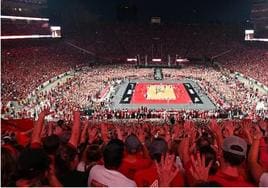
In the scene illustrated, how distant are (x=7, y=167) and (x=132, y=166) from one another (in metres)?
1.33

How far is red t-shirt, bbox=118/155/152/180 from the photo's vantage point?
4.84 meters

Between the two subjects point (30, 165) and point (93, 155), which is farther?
point (93, 155)

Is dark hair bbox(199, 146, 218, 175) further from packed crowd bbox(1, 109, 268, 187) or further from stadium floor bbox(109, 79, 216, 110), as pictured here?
stadium floor bbox(109, 79, 216, 110)

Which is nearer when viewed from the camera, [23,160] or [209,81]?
[23,160]

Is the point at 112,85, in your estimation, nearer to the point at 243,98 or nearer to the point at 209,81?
the point at 209,81

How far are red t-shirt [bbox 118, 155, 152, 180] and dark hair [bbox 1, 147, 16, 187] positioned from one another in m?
1.15

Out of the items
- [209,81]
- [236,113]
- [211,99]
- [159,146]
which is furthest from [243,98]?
[159,146]

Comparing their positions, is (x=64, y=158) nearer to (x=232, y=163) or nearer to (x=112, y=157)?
(x=112, y=157)

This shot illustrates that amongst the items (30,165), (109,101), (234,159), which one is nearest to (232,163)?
(234,159)

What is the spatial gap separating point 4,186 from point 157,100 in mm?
34741

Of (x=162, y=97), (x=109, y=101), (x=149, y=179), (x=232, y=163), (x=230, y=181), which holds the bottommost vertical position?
(x=109, y=101)

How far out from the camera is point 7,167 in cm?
421

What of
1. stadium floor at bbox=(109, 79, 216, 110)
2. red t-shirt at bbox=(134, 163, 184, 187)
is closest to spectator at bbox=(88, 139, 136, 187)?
red t-shirt at bbox=(134, 163, 184, 187)

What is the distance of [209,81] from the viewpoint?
1892 inches
